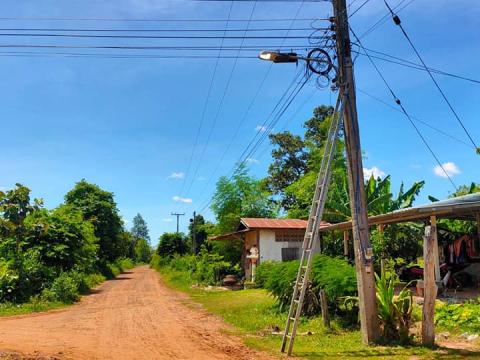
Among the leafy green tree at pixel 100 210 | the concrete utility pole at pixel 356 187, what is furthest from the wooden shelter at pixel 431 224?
the leafy green tree at pixel 100 210

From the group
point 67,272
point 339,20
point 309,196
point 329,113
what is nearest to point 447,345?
point 339,20

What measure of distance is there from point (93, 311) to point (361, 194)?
Answer: 41.0 feet

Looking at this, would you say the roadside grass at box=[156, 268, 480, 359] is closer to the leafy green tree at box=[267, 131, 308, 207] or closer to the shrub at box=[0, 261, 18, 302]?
the shrub at box=[0, 261, 18, 302]

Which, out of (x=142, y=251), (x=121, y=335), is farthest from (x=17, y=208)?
(x=142, y=251)

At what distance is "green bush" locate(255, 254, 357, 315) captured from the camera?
12.2 m

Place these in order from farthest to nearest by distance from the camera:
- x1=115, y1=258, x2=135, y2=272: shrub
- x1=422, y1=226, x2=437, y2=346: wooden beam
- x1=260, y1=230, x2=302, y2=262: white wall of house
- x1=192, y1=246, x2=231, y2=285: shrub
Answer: x1=115, y1=258, x2=135, y2=272: shrub
x1=192, y1=246, x2=231, y2=285: shrub
x1=260, y1=230, x2=302, y2=262: white wall of house
x1=422, y1=226, x2=437, y2=346: wooden beam

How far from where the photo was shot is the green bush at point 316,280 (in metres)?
12.2

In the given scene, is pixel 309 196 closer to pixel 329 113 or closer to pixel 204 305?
pixel 329 113

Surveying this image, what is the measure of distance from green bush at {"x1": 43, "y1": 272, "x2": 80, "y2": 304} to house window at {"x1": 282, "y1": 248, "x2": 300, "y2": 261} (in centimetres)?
1157

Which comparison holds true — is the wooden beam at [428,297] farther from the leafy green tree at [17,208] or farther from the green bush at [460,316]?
the leafy green tree at [17,208]

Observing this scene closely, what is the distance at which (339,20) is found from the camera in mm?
10570

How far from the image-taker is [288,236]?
2850 centimetres

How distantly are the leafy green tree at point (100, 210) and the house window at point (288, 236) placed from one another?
2166 centimetres

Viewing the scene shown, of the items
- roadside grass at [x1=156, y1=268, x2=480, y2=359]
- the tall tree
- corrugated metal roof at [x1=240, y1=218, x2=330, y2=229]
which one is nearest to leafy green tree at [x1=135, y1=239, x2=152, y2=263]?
the tall tree
